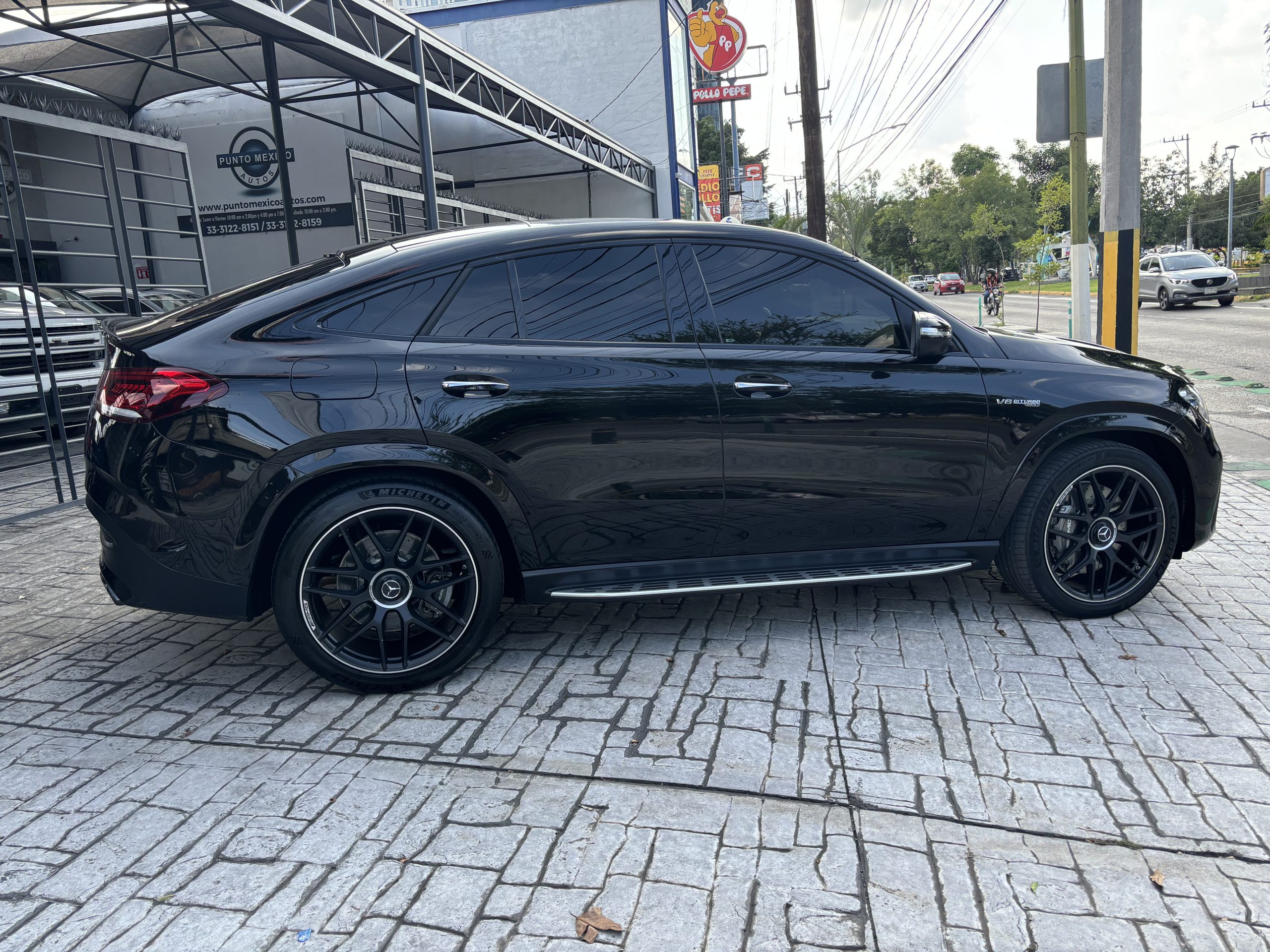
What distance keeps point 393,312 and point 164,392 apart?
877 mm

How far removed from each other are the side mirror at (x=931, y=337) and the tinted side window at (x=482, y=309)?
168 cm

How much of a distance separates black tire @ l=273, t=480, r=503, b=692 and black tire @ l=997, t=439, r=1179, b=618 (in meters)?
2.31

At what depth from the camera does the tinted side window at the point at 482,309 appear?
142 inches

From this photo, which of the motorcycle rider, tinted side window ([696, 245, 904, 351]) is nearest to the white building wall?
the motorcycle rider

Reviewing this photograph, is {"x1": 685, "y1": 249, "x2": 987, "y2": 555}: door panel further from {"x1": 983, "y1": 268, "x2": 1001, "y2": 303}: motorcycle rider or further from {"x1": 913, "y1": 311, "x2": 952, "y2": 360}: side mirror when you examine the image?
{"x1": 983, "y1": 268, "x2": 1001, "y2": 303}: motorcycle rider

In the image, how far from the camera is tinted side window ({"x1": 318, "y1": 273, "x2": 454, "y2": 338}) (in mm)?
3523

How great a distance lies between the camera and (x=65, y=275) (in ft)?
50.9

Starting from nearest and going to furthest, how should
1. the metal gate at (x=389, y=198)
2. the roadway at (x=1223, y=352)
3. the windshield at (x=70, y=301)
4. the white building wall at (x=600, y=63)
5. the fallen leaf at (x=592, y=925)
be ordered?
the fallen leaf at (x=592, y=925), the roadway at (x=1223, y=352), the windshield at (x=70, y=301), the metal gate at (x=389, y=198), the white building wall at (x=600, y=63)

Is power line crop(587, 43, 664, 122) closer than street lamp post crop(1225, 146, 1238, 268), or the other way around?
power line crop(587, 43, 664, 122)

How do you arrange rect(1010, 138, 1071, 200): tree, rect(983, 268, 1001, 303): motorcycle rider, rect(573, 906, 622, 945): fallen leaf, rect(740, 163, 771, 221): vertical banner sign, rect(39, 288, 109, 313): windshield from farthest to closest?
1. rect(1010, 138, 1071, 200): tree
2. rect(740, 163, 771, 221): vertical banner sign
3. rect(983, 268, 1001, 303): motorcycle rider
4. rect(39, 288, 109, 313): windshield
5. rect(573, 906, 622, 945): fallen leaf

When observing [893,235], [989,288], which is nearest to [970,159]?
[893,235]

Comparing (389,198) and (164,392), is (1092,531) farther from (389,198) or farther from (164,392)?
(389,198)

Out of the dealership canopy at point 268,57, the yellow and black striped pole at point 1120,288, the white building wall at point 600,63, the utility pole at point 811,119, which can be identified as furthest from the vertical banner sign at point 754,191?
the yellow and black striped pole at point 1120,288

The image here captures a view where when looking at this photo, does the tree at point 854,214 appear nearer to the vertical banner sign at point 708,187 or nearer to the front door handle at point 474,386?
the vertical banner sign at point 708,187
